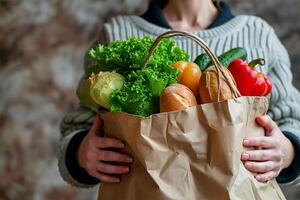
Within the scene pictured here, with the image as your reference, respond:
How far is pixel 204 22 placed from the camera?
129 cm

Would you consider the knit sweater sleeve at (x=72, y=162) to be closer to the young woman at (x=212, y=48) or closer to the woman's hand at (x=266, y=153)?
the young woman at (x=212, y=48)

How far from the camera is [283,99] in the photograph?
47.2 inches

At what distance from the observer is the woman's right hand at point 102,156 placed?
2.80ft

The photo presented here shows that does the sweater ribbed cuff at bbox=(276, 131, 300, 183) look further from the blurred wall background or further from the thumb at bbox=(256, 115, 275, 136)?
the blurred wall background

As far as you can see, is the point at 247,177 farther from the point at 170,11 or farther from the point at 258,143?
the point at 170,11

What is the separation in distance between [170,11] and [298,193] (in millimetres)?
605

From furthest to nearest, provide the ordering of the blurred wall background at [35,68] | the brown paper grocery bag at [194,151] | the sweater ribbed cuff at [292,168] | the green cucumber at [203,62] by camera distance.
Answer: the blurred wall background at [35,68], the sweater ribbed cuff at [292,168], the green cucumber at [203,62], the brown paper grocery bag at [194,151]

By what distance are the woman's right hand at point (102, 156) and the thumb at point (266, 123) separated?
0.19 m

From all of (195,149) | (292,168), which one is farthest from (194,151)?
(292,168)

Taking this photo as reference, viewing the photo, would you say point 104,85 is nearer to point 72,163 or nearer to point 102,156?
point 102,156

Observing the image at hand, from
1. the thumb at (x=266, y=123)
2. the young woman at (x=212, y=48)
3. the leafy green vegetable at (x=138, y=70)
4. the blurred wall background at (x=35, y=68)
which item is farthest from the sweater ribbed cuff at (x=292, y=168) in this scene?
the blurred wall background at (x=35, y=68)

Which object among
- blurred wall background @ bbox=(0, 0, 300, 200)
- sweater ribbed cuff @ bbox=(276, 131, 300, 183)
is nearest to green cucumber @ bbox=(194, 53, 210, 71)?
sweater ribbed cuff @ bbox=(276, 131, 300, 183)

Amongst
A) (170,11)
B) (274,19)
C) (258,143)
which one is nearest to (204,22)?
(170,11)

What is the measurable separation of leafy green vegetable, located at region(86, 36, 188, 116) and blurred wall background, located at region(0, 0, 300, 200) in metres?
0.77
